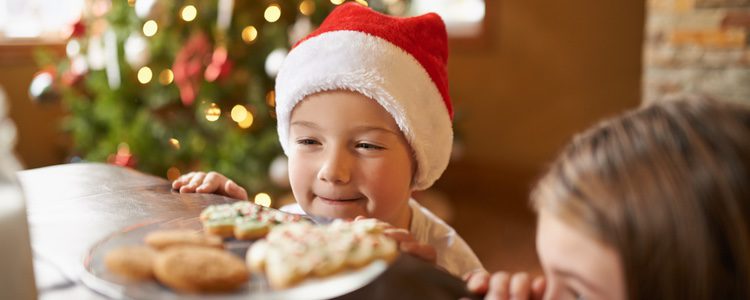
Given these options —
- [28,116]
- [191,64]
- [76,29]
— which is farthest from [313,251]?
[28,116]

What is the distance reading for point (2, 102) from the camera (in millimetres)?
500

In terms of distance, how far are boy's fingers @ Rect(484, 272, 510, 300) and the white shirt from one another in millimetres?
400

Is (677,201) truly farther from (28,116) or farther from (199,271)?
(28,116)

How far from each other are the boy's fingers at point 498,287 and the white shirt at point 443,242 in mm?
400

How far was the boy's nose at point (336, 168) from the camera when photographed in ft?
3.20

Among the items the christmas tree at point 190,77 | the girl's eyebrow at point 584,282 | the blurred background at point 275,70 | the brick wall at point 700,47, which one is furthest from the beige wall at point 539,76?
the girl's eyebrow at point 584,282

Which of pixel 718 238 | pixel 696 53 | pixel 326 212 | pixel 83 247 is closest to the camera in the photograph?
pixel 718 238

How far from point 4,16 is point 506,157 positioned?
2.73 meters

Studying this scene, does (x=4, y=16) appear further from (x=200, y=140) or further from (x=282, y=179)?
(x=282, y=179)

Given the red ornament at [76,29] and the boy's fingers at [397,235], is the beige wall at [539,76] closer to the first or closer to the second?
the red ornament at [76,29]

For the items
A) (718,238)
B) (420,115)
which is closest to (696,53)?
(420,115)

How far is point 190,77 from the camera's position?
2.42 metres

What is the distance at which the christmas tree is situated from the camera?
2365mm

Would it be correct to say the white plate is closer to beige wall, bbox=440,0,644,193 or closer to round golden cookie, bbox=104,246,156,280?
round golden cookie, bbox=104,246,156,280
